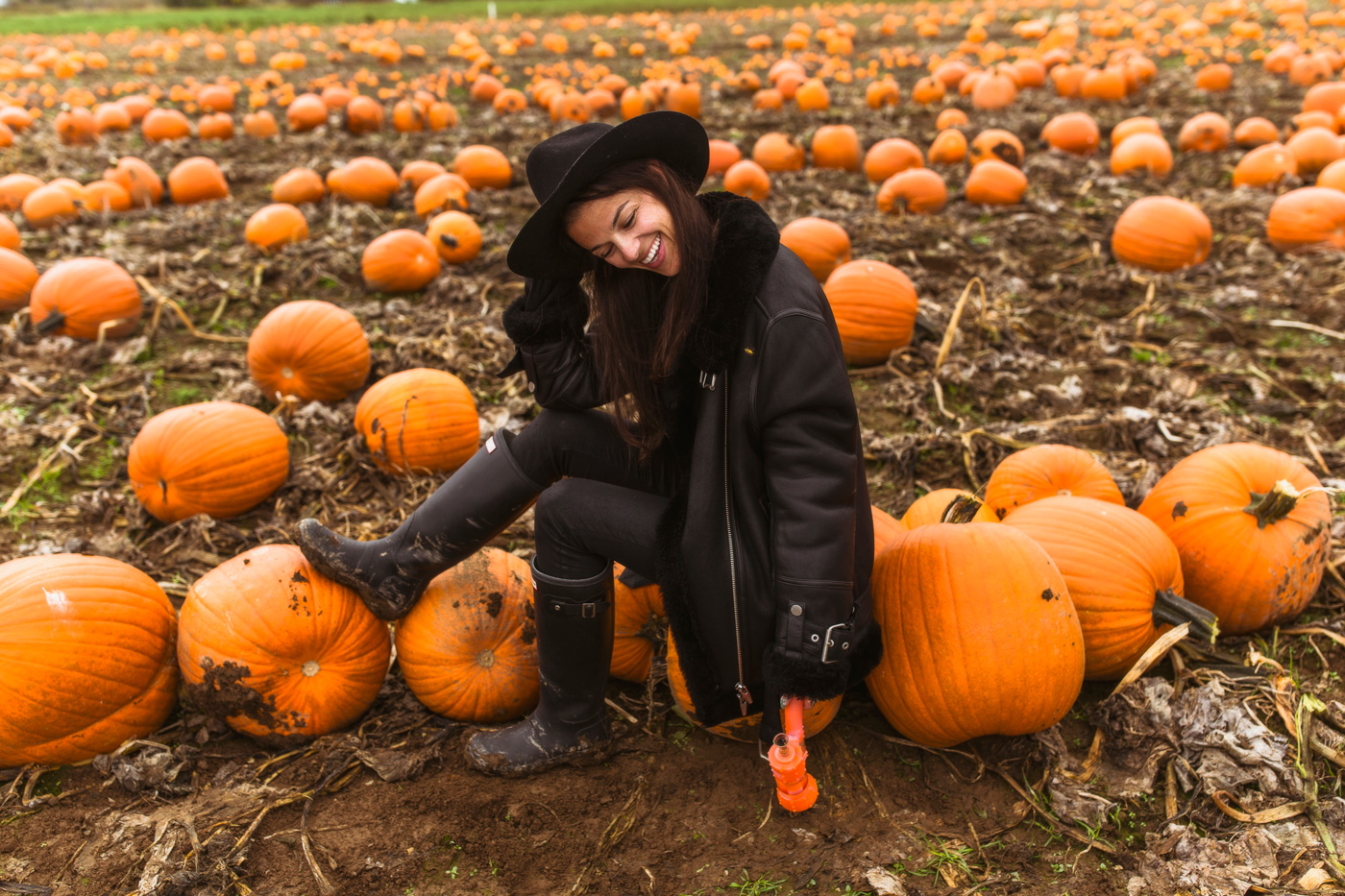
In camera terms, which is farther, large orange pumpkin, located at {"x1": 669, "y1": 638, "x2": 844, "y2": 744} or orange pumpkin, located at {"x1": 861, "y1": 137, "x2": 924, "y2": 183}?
orange pumpkin, located at {"x1": 861, "y1": 137, "x2": 924, "y2": 183}

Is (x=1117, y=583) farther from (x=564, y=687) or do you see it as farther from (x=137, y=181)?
(x=137, y=181)

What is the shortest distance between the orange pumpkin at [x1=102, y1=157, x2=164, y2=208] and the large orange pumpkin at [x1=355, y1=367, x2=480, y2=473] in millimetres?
5857

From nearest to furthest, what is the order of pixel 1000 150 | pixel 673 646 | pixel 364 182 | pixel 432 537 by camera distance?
pixel 673 646 → pixel 432 537 → pixel 364 182 → pixel 1000 150

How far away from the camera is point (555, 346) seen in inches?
113

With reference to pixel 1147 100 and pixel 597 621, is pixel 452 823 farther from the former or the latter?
pixel 1147 100

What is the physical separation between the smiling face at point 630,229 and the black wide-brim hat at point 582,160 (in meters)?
0.07

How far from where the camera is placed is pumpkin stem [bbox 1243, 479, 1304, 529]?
3.03 m

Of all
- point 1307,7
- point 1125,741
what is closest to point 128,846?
point 1125,741

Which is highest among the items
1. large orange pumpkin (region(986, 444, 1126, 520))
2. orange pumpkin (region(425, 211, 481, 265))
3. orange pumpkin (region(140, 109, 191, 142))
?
orange pumpkin (region(140, 109, 191, 142))

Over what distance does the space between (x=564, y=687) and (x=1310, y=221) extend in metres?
6.74

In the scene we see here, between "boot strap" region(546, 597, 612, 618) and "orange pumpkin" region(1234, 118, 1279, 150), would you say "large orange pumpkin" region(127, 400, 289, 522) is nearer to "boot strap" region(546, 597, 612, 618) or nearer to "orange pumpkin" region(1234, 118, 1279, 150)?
"boot strap" region(546, 597, 612, 618)

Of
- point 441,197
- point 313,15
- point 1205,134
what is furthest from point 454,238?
point 313,15

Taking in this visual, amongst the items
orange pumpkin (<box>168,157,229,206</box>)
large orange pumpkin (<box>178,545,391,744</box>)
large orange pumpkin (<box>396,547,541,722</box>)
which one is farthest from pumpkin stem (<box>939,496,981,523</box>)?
orange pumpkin (<box>168,157,229,206</box>)

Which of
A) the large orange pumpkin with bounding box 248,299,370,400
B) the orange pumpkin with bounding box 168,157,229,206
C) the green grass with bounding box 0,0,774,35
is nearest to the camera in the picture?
the large orange pumpkin with bounding box 248,299,370,400
